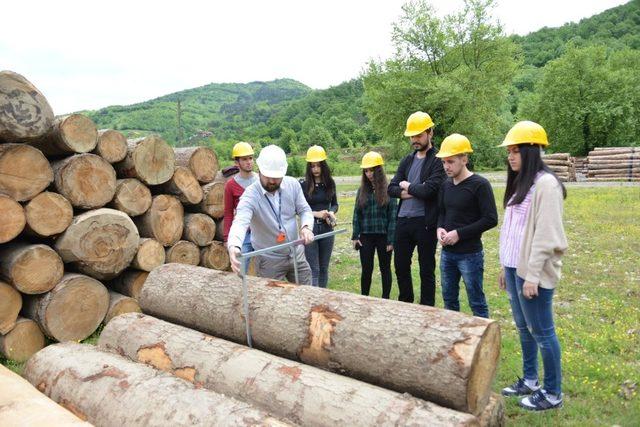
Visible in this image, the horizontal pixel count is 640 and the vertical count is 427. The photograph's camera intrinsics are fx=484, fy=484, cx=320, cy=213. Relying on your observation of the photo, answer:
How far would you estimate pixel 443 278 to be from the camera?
171 inches

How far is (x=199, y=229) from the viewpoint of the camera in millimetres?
6281

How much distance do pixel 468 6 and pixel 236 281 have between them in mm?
31684

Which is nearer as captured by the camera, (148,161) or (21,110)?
(21,110)

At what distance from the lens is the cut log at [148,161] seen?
5.63m

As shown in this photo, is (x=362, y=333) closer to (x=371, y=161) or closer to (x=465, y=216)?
(x=465, y=216)

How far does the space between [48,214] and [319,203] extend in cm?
288

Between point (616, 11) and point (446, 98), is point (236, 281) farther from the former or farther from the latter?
point (616, 11)

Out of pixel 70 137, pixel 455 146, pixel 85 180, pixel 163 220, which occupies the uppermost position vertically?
pixel 70 137

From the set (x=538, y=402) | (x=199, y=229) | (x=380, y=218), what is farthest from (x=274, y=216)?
(x=538, y=402)

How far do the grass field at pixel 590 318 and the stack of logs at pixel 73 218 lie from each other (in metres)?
0.46

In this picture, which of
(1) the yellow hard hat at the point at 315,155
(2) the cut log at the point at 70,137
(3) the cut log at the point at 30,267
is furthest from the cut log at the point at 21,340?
(1) the yellow hard hat at the point at 315,155

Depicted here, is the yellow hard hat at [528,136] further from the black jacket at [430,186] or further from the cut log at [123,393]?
the cut log at [123,393]

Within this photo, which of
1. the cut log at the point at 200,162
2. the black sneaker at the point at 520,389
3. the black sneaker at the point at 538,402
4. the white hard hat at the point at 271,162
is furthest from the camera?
the cut log at the point at 200,162

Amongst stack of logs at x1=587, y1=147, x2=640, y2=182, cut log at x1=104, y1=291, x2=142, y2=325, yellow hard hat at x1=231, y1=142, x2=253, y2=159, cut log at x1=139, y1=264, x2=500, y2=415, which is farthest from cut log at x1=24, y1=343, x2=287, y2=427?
stack of logs at x1=587, y1=147, x2=640, y2=182
